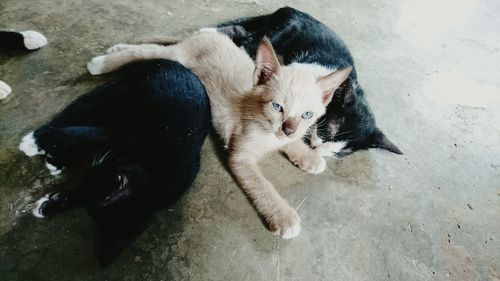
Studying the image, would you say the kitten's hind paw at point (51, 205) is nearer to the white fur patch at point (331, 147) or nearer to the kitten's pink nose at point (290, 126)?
the kitten's pink nose at point (290, 126)

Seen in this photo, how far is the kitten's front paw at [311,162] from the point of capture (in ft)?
6.33

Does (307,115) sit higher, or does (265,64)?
(265,64)

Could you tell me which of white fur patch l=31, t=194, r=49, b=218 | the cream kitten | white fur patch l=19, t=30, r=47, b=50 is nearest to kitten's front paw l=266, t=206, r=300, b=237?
the cream kitten

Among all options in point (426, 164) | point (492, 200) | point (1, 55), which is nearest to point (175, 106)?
point (1, 55)

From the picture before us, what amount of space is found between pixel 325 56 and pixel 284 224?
3.96 ft

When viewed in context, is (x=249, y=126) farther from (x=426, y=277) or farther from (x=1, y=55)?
(x=1, y=55)

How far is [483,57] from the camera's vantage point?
123 inches

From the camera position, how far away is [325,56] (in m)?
2.30

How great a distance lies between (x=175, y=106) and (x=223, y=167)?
18.6 inches

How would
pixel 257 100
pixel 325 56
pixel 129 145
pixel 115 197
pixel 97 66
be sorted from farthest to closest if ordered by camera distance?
pixel 325 56
pixel 97 66
pixel 257 100
pixel 129 145
pixel 115 197

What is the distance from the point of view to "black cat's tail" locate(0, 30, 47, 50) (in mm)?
2146

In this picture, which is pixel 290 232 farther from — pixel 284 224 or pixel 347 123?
pixel 347 123

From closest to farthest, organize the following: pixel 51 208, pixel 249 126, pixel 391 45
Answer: pixel 51 208, pixel 249 126, pixel 391 45

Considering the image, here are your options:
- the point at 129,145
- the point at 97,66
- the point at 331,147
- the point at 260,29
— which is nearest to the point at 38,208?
the point at 129,145
